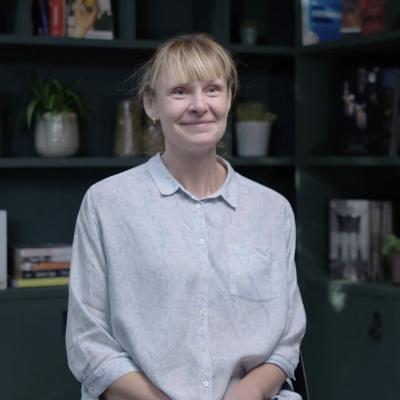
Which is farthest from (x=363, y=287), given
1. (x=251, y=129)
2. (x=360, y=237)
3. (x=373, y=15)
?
(x=373, y=15)

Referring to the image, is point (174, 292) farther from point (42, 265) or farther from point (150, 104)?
point (42, 265)

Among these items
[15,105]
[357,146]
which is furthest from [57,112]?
[357,146]

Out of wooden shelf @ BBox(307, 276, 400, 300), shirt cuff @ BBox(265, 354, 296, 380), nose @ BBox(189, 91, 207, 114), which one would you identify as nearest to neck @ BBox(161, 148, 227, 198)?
nose @ BBox(189, 91, 207, 114)

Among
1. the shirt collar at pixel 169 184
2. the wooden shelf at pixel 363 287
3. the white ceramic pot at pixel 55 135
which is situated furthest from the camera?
the white ceramic pot at pixel 55 135

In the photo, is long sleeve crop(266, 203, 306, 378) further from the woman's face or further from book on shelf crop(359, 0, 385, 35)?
book on shelf crop(359, 0, 385, 35)

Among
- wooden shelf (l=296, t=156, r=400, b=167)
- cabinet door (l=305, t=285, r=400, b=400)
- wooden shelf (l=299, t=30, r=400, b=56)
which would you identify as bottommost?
cabinet door (l=305, t=285, r=400, b=400)

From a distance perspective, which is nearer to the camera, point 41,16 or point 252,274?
point 252,274

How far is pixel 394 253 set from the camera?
3174 millimetres

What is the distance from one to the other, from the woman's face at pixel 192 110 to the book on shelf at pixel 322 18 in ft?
5.86

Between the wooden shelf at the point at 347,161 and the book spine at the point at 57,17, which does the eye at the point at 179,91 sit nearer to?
the wooden shelf at the point at 347,161

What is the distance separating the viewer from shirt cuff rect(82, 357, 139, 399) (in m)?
1.65

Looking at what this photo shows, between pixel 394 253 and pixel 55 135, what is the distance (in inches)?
49.9

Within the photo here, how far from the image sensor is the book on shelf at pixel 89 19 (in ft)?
10.8

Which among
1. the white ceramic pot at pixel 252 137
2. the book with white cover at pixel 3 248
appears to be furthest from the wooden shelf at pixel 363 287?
the book with white cover at pixel 3 248
